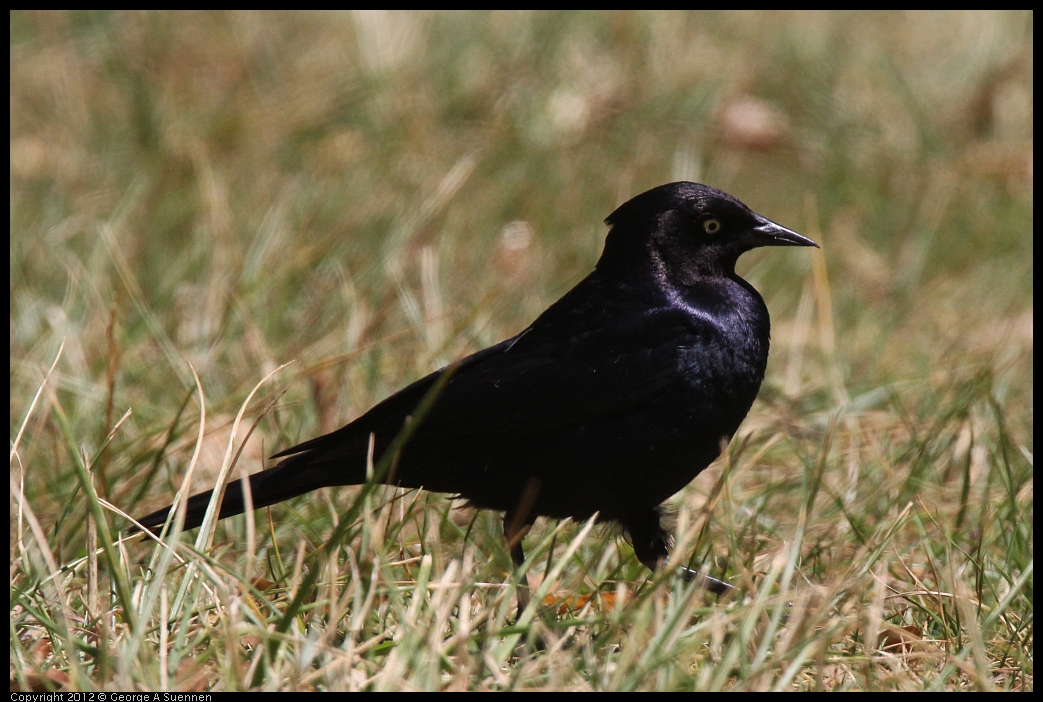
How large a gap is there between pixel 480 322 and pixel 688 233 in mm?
1191

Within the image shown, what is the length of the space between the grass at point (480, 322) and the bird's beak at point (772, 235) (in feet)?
1.54

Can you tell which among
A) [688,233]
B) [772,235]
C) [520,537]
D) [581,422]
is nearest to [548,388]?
[581,422]

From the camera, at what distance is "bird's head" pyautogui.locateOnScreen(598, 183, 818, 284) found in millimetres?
2967

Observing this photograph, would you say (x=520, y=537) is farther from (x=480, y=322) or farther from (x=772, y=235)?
(x=480, y=322)

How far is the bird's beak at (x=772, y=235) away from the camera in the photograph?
3.02 meters

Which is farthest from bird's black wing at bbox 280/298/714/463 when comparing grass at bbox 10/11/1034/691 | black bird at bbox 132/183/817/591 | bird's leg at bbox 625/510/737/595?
bird's leg at bbox 625/510/737/595

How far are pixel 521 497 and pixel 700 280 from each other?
0.72 meters

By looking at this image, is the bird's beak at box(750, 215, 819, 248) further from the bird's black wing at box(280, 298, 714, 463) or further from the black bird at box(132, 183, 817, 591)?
the bird's black wing at box(280, 298, 714, 463)

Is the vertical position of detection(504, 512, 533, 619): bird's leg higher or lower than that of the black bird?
lower

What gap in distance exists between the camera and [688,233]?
2980 millimetres

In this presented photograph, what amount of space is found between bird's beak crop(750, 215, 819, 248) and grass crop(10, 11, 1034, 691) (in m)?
0.47

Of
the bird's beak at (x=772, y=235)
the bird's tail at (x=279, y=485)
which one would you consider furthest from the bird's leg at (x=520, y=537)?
the bird's beak at (x=772, y=235)

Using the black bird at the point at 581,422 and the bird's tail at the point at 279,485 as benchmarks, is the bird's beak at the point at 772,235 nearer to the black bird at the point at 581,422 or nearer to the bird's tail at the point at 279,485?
the black bird at the point at 581,422

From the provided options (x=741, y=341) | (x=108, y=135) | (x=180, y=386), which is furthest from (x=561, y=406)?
(x=108, y=135)
